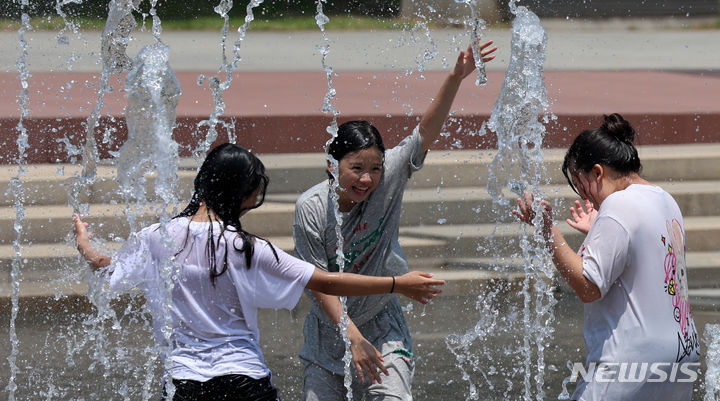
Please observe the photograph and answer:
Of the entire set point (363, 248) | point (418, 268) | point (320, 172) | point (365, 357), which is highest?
point (363, 248)

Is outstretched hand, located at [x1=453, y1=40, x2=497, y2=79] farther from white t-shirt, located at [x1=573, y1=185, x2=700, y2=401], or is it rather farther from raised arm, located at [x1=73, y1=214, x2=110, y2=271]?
raised arm, located at [x1=73, y1=214, x2=110, y2=271]

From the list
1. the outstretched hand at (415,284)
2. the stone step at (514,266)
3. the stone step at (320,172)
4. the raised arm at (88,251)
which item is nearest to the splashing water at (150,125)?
the raised arm at (88,251)

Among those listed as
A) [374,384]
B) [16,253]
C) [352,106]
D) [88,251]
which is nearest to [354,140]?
[374,384]

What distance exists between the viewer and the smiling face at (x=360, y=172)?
3.28 meters

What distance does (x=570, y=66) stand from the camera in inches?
473

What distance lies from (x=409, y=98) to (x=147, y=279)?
641 centimetres

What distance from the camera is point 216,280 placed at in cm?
285

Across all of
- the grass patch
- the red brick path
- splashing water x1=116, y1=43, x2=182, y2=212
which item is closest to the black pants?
splashing water x1=116, y1=43, x2=182, y2=212

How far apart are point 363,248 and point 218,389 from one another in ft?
2.54

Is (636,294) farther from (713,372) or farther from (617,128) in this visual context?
(713,372)

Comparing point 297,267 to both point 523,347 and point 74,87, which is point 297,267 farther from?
point 74,87

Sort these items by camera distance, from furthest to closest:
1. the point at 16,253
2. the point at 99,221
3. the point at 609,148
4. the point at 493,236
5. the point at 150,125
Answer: the point at 493,236 → the point at 99,221 → the point at 16,253 → the point at 150,125 → the point at 609,148

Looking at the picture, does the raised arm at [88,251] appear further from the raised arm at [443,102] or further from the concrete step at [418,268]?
the concrete step at [418,268]

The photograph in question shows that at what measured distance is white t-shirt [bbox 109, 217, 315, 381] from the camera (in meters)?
2.85
